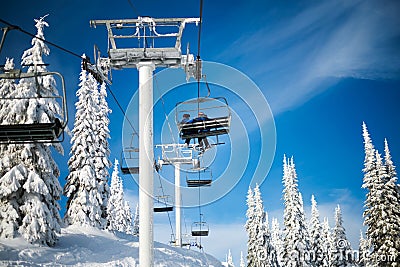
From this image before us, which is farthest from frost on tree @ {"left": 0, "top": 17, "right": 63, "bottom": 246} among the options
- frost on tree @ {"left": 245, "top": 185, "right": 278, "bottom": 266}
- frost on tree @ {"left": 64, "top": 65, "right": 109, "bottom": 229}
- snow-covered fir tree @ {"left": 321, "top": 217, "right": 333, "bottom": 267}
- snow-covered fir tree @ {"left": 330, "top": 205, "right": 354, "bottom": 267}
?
snow-covered fir tree @ {"left": 330, "top": 205, "right": 354, "bottom": 267}

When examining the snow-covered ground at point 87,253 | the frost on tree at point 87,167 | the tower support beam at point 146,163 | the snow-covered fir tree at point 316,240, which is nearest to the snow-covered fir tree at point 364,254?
the snow-covered fir tree at point 316,240

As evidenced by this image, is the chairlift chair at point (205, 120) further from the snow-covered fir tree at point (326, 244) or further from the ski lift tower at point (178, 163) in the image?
the snow-covered fir tree at point (326, 244)

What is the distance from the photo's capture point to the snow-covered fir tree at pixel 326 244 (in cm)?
5153

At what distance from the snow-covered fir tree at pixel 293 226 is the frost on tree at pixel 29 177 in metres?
26.8

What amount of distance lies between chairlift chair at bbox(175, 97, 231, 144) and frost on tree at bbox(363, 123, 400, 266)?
79.0ft

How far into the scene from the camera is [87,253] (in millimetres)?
25906

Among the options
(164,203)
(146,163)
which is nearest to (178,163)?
(164,203)

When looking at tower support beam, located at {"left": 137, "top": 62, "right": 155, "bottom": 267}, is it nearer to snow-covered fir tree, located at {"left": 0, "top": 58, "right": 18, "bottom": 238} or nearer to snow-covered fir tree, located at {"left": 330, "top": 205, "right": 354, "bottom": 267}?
snow-covered fir tree, located at {"left": 0, "top": 58, "right": 18, "bottom": 238}

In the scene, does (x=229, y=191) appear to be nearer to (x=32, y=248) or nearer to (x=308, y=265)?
(x=32, y=248)

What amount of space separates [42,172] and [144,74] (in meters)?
17.0

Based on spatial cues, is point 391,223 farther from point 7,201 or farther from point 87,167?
point 7,201

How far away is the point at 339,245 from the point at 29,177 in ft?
132

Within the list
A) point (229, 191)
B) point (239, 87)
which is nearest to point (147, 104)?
point (239, 87)

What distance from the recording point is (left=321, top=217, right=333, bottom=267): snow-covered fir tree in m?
51.5
